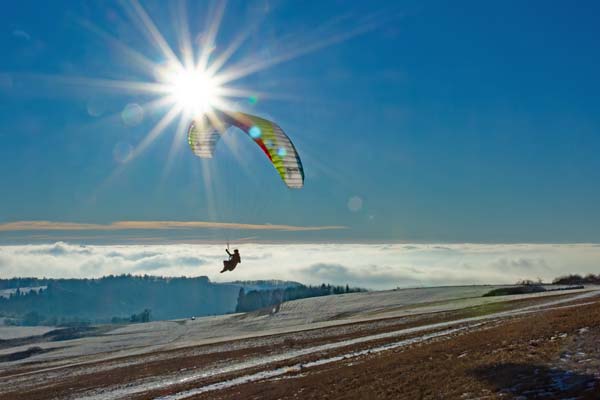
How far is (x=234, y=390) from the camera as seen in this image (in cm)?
1941

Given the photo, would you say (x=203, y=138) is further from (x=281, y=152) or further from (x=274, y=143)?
(x=281, y=152)

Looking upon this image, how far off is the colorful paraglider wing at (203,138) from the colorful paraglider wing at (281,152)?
5299mm

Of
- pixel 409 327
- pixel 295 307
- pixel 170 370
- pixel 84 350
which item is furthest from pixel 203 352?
pixel 295 307

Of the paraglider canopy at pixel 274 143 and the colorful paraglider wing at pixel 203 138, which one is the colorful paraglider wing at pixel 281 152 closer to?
the paraglider canopy at pixel 274 143

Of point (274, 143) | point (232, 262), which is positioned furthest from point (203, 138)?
point (232, 262)

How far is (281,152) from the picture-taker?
2198 cm

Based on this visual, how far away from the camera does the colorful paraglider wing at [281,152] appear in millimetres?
21938

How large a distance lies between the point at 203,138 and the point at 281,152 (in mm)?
7042

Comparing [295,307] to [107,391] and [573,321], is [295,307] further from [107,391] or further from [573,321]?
[573,321]

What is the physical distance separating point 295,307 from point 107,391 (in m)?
67.4

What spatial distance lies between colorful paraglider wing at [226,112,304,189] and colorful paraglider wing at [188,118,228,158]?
17.4 feet

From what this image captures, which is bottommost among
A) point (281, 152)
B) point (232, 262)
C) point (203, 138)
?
point (232, 262)

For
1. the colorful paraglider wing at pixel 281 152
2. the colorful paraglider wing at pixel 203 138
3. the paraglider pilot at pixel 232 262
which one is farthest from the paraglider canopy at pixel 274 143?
the paraglider pilot at pixel 232 262

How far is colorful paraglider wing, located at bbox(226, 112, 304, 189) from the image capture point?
21938mm
